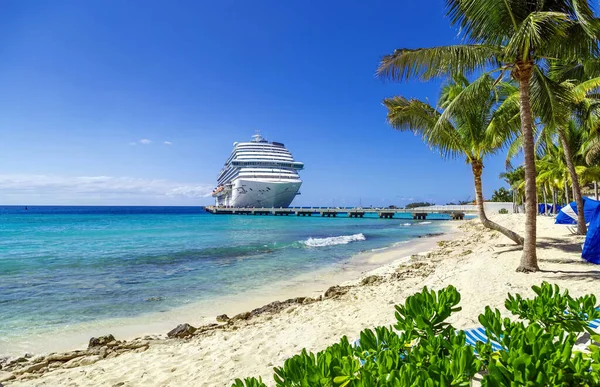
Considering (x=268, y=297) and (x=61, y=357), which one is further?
(x=268, y=297)

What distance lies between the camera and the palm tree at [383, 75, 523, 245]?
10.4 metres

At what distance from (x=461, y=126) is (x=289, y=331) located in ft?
28.0

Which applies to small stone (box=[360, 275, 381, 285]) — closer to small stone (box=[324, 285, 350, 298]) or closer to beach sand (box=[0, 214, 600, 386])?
beach sand (box=[0, 214, 600, 386])

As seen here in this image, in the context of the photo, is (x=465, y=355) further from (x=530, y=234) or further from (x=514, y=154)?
(x=514, y=154)

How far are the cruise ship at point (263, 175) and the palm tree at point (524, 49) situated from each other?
53.0 meters

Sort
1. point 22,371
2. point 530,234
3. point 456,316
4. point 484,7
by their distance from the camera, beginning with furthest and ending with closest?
point 530,234 < point 484,7 < point 456,316 < point 22,371

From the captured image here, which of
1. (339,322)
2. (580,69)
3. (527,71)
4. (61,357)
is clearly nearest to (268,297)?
(339,322)

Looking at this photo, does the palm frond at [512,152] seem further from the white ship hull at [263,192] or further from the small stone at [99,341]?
the white ship hull at [263,192]

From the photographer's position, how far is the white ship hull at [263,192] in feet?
200

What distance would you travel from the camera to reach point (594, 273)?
22.1 feet

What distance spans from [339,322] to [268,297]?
3.47 meters

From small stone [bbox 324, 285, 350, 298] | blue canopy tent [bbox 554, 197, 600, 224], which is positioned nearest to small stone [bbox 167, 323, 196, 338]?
small stone [bbox 324, 285, 350, 298]

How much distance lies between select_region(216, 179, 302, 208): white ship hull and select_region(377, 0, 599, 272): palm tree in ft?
174

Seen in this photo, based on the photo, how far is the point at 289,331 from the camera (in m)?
5.58
